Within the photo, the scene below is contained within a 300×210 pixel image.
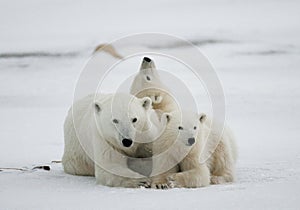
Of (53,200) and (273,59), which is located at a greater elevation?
(273,59)

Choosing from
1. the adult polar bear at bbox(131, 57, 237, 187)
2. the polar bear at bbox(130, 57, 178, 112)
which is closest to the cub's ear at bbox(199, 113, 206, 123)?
the adult polar bear at bbox(131, 57, 237, 187)

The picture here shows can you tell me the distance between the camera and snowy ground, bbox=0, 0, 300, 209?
4.00 m

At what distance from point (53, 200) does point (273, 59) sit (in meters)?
10.3

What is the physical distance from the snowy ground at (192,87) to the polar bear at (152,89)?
82 centimetres

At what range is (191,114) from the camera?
181 inches

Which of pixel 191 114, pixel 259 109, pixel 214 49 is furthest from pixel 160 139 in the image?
pixel 214 49

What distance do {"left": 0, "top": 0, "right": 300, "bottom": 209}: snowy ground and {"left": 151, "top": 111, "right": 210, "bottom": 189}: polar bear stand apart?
9.0 inches

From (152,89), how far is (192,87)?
6.17 m

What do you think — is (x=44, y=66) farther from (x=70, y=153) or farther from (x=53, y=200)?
(x=53, y=200)

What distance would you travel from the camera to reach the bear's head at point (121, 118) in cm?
429

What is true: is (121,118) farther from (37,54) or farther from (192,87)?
(37,54)

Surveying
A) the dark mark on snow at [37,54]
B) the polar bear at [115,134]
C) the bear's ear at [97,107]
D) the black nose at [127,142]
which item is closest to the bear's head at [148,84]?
the polar bear at [115,134]

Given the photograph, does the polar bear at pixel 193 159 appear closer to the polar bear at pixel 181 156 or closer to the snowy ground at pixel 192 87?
the polar bear at pixel 181 156

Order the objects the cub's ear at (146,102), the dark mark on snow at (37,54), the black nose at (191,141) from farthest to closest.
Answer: the dark mark on snow at (37,54) < the cub's ear at (146,102) < the black nose at (191,141)
